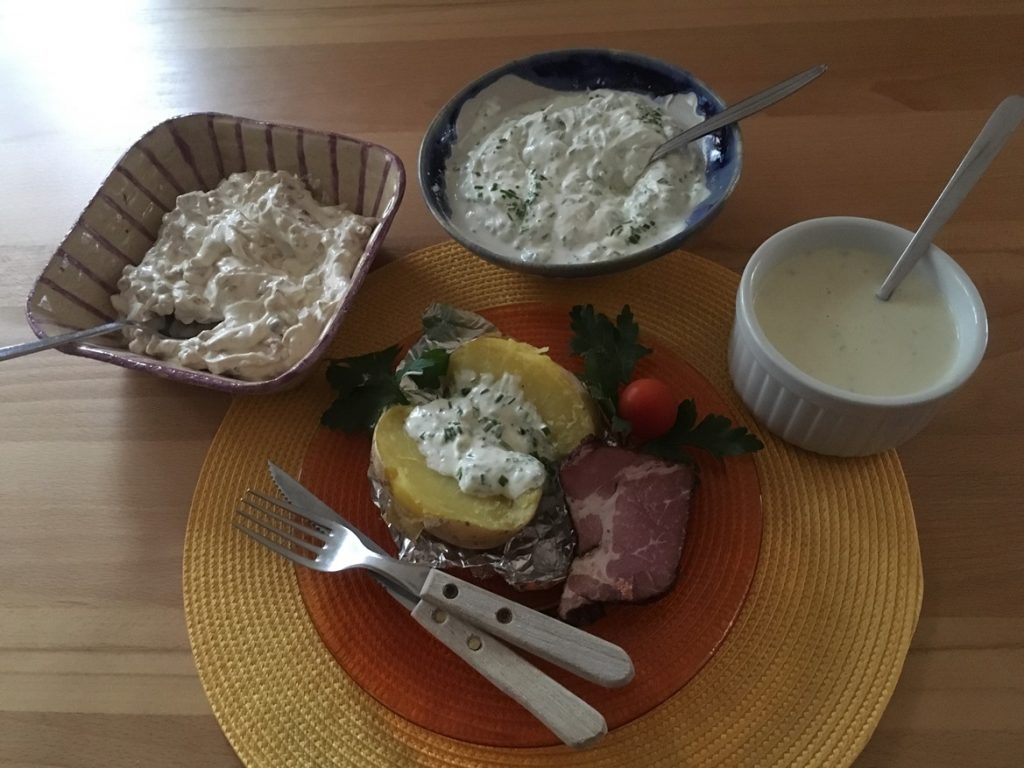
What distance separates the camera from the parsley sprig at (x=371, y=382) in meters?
1.15

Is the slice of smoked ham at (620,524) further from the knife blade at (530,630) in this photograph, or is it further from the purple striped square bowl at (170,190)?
the purple striped square bowl at (170,190)

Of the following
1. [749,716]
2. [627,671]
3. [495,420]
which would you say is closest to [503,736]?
[627,671]

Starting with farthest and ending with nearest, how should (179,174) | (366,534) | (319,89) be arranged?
(319,89) → (179,174) → (366,534)

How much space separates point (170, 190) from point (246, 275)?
29 cm

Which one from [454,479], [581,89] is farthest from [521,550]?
[581,89]

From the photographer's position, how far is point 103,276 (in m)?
1.34

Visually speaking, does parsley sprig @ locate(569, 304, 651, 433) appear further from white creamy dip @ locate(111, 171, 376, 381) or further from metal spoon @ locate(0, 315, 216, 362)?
metal spoon @ locate(0, 315, 216, 362)

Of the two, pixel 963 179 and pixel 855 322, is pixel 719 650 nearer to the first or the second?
pixel 855 322

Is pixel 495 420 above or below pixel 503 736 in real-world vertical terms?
above

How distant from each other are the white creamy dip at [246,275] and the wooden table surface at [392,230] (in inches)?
4.8

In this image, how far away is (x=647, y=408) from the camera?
113cm

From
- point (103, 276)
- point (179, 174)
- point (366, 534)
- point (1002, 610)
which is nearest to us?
point (1002, 610)

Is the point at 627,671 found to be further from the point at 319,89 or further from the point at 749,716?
the point at 319,89

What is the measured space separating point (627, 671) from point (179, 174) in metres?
1.11
